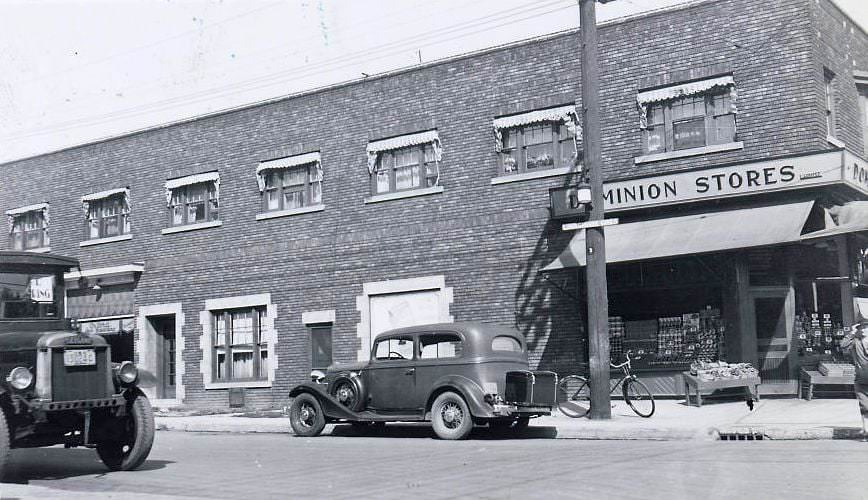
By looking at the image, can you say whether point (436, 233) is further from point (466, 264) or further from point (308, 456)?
point (308, 456)

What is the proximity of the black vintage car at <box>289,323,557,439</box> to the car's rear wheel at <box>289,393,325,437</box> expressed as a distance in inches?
0.7

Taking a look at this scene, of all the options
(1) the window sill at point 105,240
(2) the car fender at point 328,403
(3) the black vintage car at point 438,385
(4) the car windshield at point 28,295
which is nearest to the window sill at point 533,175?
(3) the black vintage car at point 438,385

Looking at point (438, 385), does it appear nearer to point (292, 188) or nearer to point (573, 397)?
point (573, 397)

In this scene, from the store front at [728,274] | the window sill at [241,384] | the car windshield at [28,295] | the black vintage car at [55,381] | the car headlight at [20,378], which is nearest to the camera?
the car headlight at [20,378]

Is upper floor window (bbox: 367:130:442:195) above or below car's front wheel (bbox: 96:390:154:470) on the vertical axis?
above

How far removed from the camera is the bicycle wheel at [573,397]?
54.1ft

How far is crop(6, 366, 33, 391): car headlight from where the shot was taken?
31.8 ft

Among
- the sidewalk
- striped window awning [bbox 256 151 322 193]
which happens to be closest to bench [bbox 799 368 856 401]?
the sidewalk

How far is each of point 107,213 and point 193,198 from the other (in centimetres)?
354

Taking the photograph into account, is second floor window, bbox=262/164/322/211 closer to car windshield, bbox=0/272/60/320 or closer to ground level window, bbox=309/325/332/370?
ground level window, bbox=309/325/332/370

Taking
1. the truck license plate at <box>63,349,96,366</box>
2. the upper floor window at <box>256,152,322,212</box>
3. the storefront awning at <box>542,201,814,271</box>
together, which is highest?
the upper floor window at <box>256,152,322,212</box>

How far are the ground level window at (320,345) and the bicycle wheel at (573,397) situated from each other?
6.60 meters

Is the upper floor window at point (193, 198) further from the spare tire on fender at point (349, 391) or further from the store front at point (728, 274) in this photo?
the store front at point (728, 274)

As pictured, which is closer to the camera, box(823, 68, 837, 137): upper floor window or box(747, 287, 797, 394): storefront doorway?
box(747, 287, 797, 394): storefront doorway
